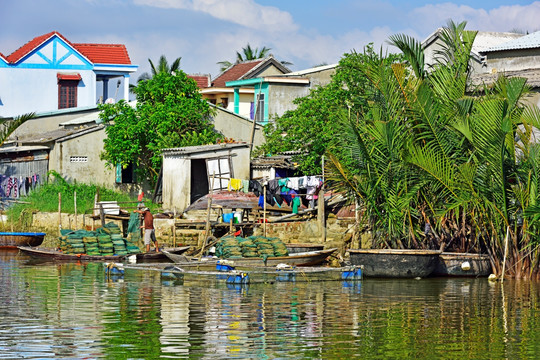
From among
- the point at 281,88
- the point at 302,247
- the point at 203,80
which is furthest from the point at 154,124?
the point at 203,80

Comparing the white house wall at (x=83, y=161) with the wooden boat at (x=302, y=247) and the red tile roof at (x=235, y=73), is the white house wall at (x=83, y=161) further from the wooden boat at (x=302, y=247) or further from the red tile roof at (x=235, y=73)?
the wooden boat at (x=302, y=247)

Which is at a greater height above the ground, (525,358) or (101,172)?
(101,172)

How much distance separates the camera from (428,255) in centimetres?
2180

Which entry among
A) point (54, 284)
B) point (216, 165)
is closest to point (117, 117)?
point (216, 165)

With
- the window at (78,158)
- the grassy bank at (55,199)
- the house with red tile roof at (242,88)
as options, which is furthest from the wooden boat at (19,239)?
the house with red tile roof at (242,88)

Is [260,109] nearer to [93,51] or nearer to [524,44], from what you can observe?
[93,51]

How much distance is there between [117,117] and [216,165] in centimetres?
527

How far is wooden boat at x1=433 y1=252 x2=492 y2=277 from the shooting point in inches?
876

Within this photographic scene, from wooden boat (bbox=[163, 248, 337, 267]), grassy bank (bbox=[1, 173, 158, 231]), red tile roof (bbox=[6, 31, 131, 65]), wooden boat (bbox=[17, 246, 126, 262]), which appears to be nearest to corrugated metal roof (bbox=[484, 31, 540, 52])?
wooden boat (bbox=[163, 248, 337, 267])

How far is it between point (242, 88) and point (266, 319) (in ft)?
106

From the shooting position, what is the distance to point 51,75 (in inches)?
1961

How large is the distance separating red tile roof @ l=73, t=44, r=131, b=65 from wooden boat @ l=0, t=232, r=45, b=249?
20077 millimetres

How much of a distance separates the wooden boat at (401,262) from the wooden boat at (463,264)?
528 mm

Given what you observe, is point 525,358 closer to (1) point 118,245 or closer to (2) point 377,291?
(2) point 377,291
